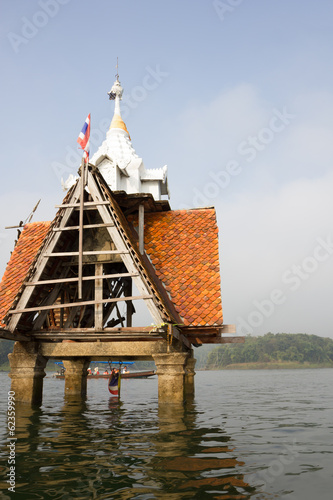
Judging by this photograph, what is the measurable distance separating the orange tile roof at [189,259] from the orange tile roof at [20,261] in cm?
427

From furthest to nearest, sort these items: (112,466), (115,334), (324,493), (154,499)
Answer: (115,334) → (112,466) → (324,493) → (154,499)

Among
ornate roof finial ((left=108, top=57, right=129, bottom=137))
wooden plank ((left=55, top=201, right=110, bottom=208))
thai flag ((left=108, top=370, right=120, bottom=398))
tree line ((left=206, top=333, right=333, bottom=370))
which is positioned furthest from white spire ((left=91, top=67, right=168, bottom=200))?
tree line ((left=206, top=333, right=333, bottom=370))

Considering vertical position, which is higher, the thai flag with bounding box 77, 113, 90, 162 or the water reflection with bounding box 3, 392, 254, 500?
the thai flag with bounding box 77, 113, 90, 162

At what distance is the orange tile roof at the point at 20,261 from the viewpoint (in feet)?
44.4

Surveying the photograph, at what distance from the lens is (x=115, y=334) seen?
40.4 ft

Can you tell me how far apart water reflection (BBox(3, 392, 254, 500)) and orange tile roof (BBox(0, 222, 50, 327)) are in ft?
12.5

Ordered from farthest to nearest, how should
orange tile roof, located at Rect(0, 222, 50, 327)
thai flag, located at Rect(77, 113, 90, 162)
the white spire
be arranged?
the white spire
orange tile roof, located at Rect(0, 222, 50, 327)
thai flag, located at Rect(77, 113, 90, 162)

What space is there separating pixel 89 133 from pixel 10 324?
19.6 feet

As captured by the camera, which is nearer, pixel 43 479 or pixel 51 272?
pixel 43 479

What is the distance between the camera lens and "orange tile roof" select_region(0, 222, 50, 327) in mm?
13547

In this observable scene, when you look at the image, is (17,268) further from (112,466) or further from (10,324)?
(112,466)

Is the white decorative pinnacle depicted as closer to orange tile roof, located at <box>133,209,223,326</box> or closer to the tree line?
orange tile roof, located at <box>133,209,223,326</box>

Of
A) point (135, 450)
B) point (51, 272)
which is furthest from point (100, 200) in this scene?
point (135, 450)

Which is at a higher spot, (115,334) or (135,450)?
(115,334)
